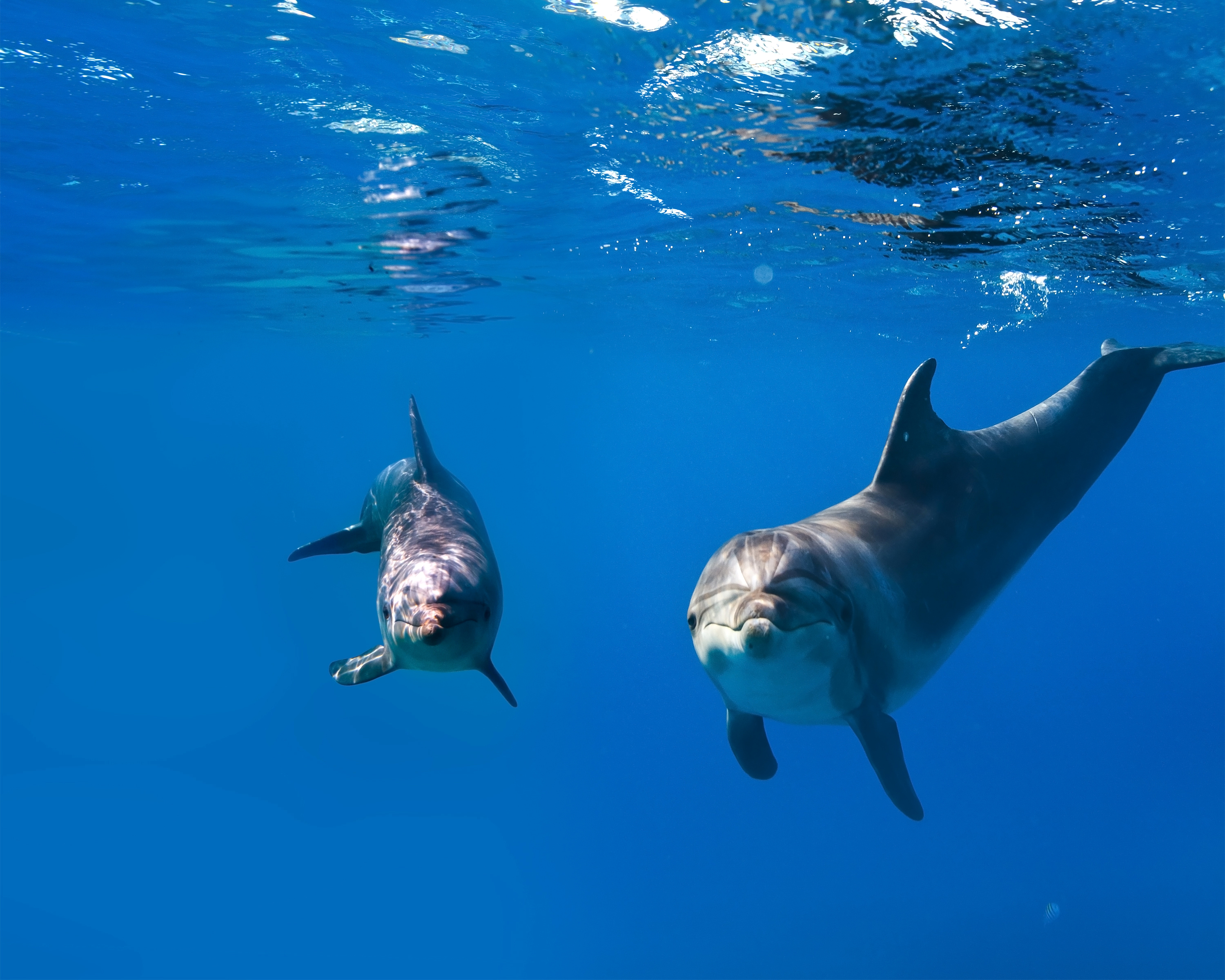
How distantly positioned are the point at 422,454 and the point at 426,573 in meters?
2.52

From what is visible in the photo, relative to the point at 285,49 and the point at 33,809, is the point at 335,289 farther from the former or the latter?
the point at 33,809

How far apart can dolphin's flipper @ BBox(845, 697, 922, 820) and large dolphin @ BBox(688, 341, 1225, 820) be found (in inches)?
0.5

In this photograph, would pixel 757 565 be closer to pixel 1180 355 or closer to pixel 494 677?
pixel 494 677

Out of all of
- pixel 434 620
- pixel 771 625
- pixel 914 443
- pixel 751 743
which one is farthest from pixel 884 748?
pixel 434 620

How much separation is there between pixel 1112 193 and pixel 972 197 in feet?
6.70

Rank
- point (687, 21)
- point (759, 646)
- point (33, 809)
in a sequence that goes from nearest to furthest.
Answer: point (759, 646) < point (687, 21) < point (33, 809)

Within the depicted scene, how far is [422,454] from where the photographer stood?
843cm

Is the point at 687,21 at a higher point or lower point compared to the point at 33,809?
higher

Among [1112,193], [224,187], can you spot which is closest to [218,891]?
[224,187]

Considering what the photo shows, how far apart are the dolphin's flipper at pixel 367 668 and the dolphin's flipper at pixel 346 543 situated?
181 cm

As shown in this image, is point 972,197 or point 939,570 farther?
point 972,197

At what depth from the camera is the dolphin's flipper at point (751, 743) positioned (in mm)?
5391

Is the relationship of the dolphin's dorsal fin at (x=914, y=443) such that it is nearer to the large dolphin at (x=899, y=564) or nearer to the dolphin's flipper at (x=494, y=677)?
the large dolphin at (x=899, y=564)

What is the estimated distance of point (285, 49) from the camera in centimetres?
807
